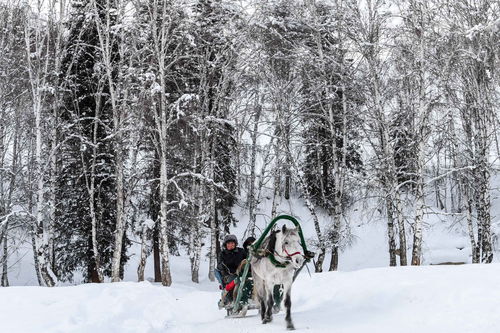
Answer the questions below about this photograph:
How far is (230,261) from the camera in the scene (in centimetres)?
1066

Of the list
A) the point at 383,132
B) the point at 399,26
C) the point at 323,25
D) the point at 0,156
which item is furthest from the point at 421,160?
the point at 0,156

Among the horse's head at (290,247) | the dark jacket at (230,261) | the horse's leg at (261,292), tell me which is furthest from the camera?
the dark jacket at (230,261)

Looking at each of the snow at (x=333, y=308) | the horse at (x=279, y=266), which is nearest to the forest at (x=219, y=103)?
the snow at (x=333, y=308)

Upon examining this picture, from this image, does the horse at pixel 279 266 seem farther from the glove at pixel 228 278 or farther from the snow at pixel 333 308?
the glove at pixel 228 278

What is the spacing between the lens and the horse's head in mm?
7300

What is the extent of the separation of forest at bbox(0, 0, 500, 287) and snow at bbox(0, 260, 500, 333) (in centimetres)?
842

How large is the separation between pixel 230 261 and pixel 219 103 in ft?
47.0

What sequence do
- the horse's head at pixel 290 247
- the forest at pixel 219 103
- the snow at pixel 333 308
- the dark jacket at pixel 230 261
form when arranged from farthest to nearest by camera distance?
the forest at pixel 219 103, the dark jacket at pixel 230 261, the horse's head at pixel 290 247, the snow at pixel 333 308

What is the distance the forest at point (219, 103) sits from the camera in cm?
1875

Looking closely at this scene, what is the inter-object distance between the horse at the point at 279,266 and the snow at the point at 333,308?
35 centimetres

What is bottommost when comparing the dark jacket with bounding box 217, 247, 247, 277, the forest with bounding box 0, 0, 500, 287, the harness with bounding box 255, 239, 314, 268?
the dark jacket with bounding box 217, 247, 247, 277

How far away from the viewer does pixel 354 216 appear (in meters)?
43.1

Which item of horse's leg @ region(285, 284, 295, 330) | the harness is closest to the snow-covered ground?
horse's leg @ region(285, 284, 295, 330)

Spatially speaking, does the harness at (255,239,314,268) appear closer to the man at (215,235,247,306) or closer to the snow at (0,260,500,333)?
the snow at (0,260,500,333)
